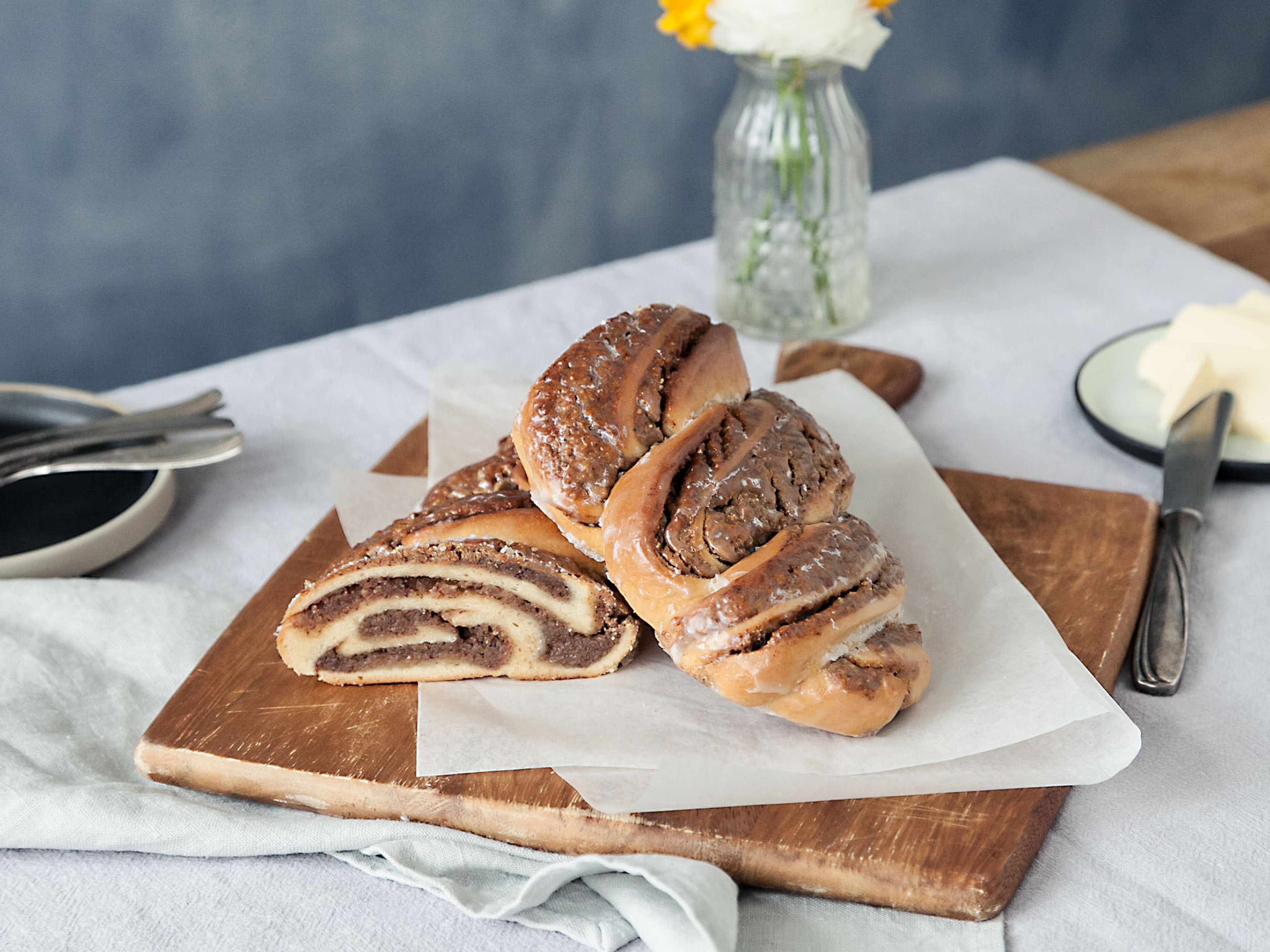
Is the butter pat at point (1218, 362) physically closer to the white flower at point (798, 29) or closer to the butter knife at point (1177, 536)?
the butter knife at point (1177, 536)

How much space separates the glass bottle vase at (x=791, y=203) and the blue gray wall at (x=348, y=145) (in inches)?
52.5

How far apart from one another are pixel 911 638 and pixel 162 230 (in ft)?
7.39

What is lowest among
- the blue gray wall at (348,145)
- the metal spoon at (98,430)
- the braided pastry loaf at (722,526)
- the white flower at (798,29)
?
the blue gray wall at (348,145)

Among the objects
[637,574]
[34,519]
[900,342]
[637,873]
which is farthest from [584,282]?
[637,873]

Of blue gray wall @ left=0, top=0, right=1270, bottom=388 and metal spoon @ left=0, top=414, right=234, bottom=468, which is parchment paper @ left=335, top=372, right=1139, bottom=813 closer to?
metal spoon @ left=0, top=414, right=234, bottom=468

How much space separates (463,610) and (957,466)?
0.71m

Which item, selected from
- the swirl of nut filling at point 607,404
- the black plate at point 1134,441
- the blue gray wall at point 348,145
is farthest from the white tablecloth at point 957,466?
the blue gray wall at point 348,145

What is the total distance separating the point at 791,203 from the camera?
1.70 meters

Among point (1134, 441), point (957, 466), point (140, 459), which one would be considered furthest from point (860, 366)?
point (140, 459)

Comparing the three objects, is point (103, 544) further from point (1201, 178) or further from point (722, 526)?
point (1201, 178)

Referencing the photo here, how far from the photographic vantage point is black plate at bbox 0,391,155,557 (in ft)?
4.41

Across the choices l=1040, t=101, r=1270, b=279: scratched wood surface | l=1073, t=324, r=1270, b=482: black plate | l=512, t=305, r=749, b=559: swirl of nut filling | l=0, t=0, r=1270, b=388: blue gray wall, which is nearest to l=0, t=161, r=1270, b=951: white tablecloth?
l=1073, t=324, r=1270, b=482: black plate

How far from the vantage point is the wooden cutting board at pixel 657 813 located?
906 millimetres

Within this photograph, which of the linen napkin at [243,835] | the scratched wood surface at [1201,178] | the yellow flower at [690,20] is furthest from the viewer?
the scratched wood surface at [1201,178]
